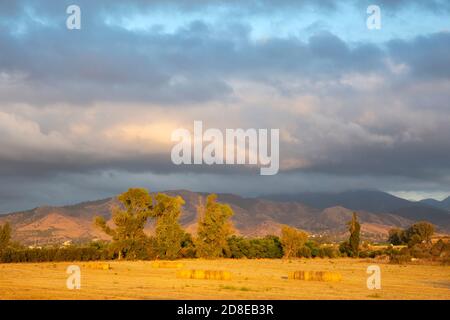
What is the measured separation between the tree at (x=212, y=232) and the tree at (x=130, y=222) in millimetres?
9487

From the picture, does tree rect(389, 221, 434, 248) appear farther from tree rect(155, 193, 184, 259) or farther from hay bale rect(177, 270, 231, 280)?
hay bale rect(177, 270, 231, 280)

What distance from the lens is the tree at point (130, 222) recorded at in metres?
85.6

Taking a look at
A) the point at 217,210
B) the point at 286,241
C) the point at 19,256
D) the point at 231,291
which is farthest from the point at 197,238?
the point at 231,291

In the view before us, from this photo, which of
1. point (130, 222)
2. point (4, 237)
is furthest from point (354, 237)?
point (4, 237)

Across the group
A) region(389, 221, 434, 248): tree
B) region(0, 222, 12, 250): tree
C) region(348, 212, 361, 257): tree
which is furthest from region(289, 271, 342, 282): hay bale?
region(389, 221, 434, 248): tree

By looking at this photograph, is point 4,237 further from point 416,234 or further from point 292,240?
point 416,234

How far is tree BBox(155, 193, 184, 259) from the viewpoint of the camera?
88.2 m

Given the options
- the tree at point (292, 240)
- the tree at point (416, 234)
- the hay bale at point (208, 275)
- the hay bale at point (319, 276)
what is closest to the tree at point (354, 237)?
A: the tree at point (292, 240)

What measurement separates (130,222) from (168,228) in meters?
6.12

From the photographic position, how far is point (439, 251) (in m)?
85.8

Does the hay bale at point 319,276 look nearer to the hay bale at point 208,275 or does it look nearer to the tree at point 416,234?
the hay bale at point 208,275

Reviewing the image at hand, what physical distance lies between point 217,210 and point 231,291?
206 ft
